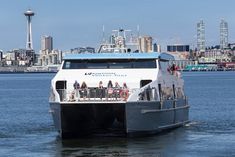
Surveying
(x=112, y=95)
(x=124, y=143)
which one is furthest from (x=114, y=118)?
(x=124, y=143)

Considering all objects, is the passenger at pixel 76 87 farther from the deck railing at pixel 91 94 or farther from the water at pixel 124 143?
the water at pixel 124 143

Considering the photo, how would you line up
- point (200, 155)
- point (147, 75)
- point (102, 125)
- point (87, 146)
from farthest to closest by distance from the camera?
point (102, 125) → point (147, 75) → point (87, 146) → point (200, 155)

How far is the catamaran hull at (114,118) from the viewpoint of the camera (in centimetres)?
3384

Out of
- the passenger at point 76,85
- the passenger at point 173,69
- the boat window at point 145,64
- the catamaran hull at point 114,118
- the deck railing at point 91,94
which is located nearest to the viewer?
the catamaran hull at point 114,118

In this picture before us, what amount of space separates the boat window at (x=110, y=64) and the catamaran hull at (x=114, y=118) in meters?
1.95

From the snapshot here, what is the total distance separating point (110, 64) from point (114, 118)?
3331 millimetres

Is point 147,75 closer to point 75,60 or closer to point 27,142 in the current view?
point 75,60

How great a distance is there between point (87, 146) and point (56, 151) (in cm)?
170

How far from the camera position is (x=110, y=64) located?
119 ft

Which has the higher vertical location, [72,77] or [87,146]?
[72,77]

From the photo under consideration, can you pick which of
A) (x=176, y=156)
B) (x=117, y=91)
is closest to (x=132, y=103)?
(x=117, y=91)

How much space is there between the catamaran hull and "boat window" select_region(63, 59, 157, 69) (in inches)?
76.7

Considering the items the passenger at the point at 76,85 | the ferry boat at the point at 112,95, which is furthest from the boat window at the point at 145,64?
the passenger at the point at 76,85

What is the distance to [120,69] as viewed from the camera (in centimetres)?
3612
